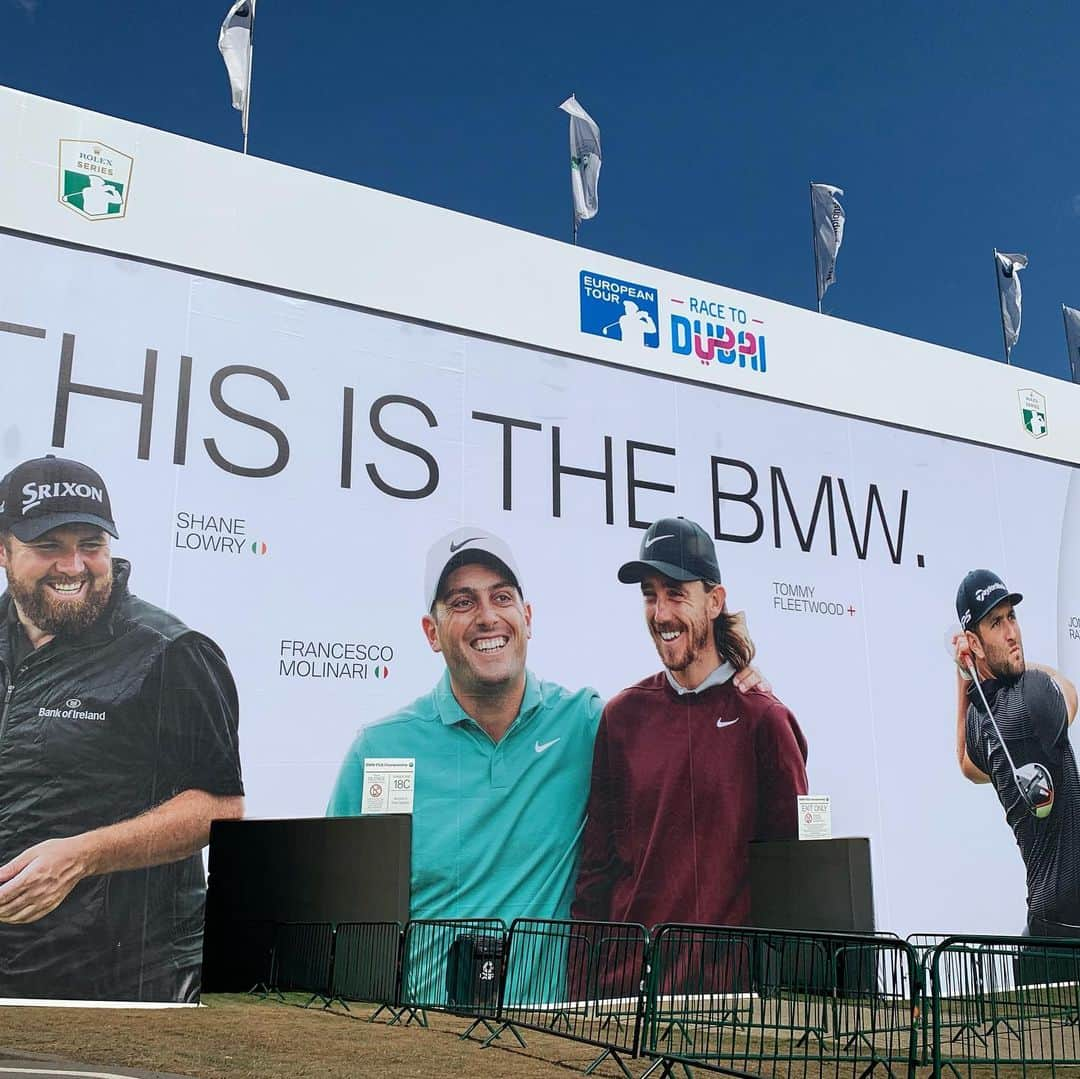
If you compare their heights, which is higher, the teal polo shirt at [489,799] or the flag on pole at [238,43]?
the flag on pole at [238,43]

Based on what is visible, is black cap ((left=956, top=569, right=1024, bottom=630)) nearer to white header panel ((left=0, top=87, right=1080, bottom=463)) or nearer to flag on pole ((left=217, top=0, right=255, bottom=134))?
white header panel ((left=0, top=87, right=1080, bottom=463))

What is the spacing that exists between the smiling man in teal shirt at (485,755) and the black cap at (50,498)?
423cm

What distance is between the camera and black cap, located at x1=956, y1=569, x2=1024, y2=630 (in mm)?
21031

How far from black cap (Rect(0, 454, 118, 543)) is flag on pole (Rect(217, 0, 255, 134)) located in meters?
6.76

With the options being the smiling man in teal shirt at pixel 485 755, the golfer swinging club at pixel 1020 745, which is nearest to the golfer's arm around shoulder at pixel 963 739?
the golfer swinging club at pixel 1020 745

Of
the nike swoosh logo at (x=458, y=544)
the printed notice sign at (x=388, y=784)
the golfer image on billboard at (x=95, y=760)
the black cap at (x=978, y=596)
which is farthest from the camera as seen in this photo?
the black cap at (x=978, y=596)

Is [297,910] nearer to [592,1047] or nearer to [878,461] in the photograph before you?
Result: [592,1047]

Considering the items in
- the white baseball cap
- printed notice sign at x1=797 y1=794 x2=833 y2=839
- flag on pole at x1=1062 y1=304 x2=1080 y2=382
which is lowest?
printed notice sign at x1=797 y1=794 x2=833 y2=839

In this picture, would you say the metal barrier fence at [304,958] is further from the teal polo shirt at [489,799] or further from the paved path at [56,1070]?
the paved path at [56,1070]

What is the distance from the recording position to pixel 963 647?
20781mm

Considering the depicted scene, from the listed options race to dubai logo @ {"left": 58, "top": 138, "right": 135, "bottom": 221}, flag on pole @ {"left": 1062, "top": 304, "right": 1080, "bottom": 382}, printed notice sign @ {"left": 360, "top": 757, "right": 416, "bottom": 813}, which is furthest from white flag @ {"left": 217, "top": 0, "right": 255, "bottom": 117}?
flag on pole @ {"left": 1062, "top": 304, "right": 1080, "bottom": 382}

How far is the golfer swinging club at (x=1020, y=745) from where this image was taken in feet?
66.9

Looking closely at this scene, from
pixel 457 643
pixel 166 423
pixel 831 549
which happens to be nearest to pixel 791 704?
pixel 831 549

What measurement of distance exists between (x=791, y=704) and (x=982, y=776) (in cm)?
452
